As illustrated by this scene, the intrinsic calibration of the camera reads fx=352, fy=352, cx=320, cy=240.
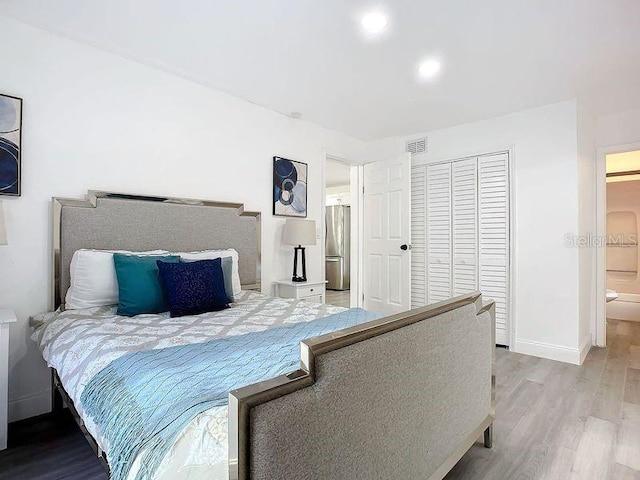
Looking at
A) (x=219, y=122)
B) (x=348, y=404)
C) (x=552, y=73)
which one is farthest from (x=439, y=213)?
(x=348, y=404)

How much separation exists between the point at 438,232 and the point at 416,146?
111 cm

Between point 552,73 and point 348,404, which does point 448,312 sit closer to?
point 348,404

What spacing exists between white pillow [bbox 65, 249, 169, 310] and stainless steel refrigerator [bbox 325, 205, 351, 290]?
6.03 m

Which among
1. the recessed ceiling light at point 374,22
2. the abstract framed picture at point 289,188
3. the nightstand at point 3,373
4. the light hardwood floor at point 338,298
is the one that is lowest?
the light hardwood floor at point 338,298

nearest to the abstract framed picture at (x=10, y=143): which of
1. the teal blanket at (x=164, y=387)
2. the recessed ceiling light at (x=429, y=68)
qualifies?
the teal blanket at (x=164, y=387)

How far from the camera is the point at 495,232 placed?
375 cm

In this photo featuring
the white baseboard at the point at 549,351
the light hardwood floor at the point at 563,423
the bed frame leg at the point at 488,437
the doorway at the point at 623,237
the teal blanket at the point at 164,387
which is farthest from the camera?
the doorway at the point at 623,237

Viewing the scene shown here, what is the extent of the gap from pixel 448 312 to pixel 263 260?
2.32 meters

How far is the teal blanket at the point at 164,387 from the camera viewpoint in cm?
93

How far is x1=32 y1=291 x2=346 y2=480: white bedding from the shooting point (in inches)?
33.1

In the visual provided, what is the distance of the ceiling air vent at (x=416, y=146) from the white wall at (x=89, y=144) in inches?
77.5

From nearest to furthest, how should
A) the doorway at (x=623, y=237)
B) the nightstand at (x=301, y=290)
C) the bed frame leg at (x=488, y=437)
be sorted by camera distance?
the bed frame leg at (x=488, y=437)
the nightstand at (x=301, y=290)
the doorway at (x=623, y=237)

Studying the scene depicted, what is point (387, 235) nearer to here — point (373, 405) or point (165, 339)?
point (165, 339)

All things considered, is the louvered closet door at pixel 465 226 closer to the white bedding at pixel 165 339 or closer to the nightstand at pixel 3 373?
the white bedding at pixel 165 339
